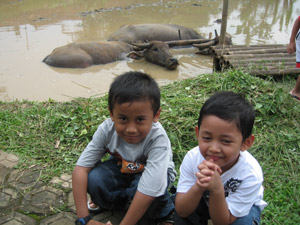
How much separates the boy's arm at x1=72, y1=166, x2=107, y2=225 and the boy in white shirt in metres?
0.69

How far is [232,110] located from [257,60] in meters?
4.11

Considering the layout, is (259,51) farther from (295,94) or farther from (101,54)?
(101,54)

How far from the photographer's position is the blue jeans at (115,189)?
198 centimetres

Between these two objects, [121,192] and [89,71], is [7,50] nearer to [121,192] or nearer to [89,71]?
[89,71]

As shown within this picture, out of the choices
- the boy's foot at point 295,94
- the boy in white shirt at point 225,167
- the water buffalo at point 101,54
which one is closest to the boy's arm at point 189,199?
the boy in white shirt at point 225,167

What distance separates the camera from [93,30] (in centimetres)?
1080

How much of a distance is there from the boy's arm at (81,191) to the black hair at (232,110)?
976 millimetres

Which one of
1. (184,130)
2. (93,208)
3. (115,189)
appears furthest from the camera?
(184,130)

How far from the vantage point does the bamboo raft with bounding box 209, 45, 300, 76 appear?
185 inches

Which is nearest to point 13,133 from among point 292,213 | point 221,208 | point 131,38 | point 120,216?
point 120,216

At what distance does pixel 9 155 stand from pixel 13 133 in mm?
422

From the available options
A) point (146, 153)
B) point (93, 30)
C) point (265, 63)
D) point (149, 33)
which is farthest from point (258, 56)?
point (93, 30)

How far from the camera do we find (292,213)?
2131 mm

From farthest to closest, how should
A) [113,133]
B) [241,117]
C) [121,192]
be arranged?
1. [121,192]
2. [113,133]
3. [241,117]
